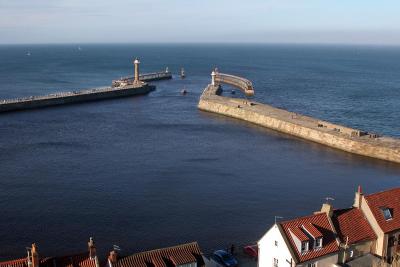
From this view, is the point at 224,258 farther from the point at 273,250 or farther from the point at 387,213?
the point at 387,213

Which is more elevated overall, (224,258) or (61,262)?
(61,262)

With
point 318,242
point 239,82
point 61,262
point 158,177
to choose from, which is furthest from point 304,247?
point 239,82

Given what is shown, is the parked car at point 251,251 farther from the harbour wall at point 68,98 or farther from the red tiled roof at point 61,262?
the harbour wall at point 68,98

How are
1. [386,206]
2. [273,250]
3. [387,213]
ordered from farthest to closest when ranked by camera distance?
1. [386,206]
2. [387,213]
3. [273,250]

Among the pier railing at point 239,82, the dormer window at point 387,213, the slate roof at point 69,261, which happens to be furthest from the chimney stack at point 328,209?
the pier railing at point 239,82

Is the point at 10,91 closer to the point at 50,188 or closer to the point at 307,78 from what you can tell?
the point at 50,188

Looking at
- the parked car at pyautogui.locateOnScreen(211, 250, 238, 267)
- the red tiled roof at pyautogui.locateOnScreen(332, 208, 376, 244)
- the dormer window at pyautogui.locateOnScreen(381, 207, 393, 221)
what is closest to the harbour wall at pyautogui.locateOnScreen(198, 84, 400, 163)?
the dormer window at pyautogui.locateOnScreen(381, 207, 393, 221)
